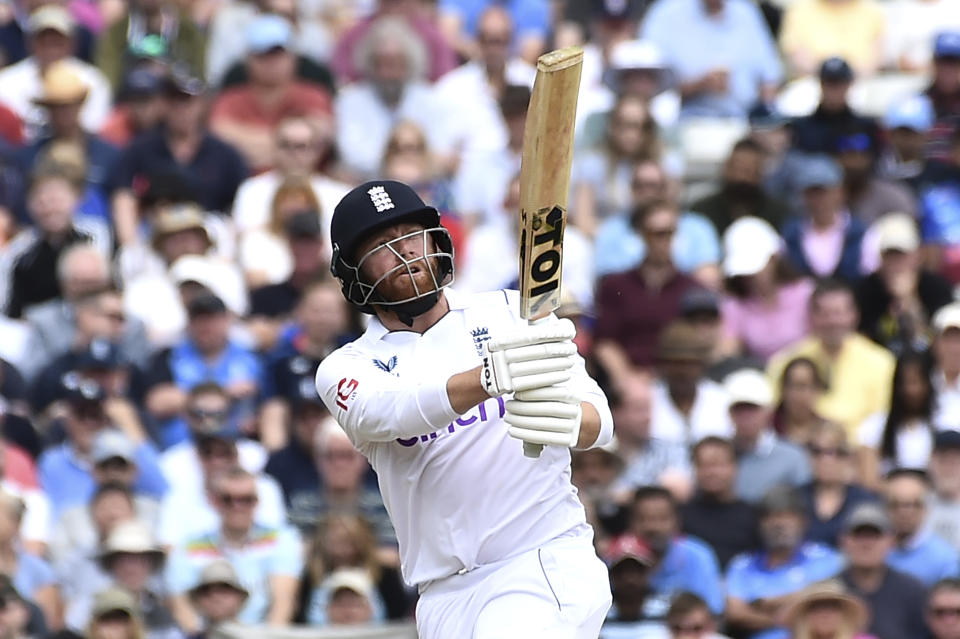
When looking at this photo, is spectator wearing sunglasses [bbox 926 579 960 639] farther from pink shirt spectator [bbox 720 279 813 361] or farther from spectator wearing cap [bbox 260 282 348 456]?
spectator wearing cap [bbox 260 282 348 456]

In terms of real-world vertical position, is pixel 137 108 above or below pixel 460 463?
above

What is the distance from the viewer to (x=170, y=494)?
1120 cm

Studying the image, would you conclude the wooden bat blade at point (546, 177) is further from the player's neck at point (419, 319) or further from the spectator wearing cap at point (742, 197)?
the spectator wearing cap at point (742, 197)

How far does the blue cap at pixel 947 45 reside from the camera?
568 inches

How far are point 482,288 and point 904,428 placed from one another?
9.18 feet

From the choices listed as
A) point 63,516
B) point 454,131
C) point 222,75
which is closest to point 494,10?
point 454,131

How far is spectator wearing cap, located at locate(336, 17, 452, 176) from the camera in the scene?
47.4 ft

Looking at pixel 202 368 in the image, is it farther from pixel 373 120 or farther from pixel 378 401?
pixel 378 401

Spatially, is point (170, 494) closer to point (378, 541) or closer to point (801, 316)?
point (378, 541)

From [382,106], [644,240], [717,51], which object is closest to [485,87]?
[382,106]

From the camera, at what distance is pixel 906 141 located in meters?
14.4

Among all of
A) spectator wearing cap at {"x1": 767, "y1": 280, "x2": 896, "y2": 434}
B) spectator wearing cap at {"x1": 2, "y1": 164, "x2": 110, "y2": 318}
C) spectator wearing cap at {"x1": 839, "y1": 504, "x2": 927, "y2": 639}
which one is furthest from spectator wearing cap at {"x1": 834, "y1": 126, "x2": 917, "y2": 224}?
spectator wearing cap at {"x1": 2, "y1": 164, "x2": 110, "y2": 318}

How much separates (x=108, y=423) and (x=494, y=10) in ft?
16.8

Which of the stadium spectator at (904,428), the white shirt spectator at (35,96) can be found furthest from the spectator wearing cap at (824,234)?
the white shirt spectator at (35,96)
